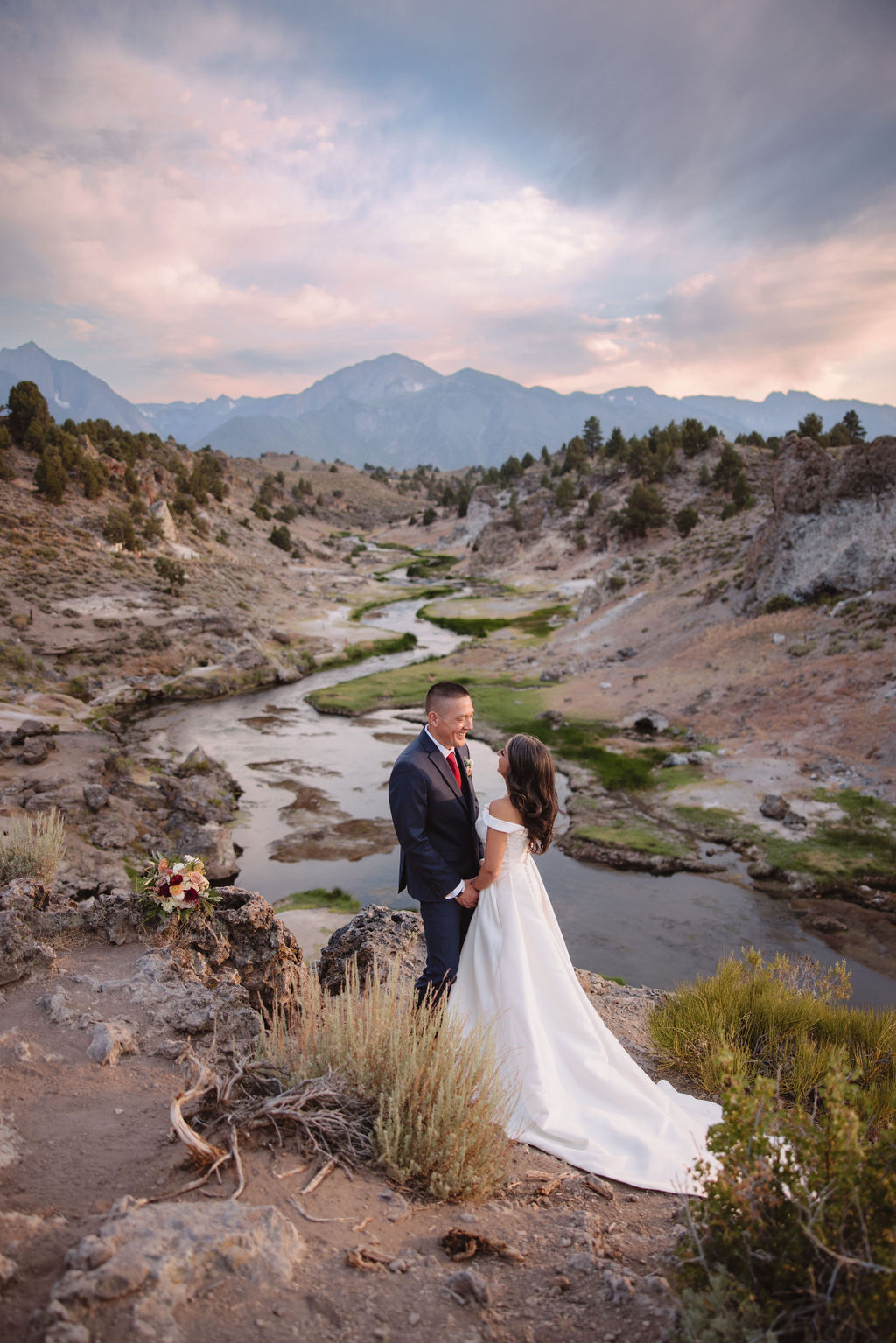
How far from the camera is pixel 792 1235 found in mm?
2434

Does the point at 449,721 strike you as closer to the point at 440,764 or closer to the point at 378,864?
the point at 440,764

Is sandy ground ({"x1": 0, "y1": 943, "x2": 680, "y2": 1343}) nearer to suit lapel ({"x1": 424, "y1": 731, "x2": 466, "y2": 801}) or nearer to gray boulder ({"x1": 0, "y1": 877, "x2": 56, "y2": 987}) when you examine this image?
gray boulder ({"x1": 0, "y1": 877, "x2": 56, "y2": 987})

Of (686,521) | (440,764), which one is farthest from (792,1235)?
(686,521)

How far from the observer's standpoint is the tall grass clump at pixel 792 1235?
219 cm

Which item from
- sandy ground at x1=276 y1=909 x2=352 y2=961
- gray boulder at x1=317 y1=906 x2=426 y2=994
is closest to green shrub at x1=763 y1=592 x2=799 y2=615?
sandy ground at x1=276 y1=909 x2=352 y2=961

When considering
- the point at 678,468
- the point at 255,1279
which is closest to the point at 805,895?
the point at 255,1279

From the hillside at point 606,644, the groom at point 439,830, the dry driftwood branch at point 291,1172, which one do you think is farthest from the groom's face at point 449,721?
the hillside at point 606,644

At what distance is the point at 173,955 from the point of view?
5.86 m

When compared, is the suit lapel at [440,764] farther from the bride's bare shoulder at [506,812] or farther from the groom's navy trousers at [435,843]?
the bride's bare shoulder at [506,812]

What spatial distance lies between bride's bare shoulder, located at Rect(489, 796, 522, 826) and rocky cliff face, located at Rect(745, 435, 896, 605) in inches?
950

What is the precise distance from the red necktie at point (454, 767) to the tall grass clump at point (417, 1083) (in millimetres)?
1507

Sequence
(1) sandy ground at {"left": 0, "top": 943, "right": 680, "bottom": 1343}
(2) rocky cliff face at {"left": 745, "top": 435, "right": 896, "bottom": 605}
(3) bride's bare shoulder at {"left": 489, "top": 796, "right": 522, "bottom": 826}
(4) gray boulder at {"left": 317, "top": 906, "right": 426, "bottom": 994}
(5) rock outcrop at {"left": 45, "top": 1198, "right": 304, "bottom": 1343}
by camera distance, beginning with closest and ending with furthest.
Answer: (5) rock outcrop at {"left": 45, "top": 1198, "right": 304, "bottom": 1343}
(1) sandy ground at {"left": 0, "top": 943, "right": 680, "bottom": 1343}
(3) bride's bare shoulder at {"left": 489, "top": 796, "right": 522, "bottom": 826}
(4) gray boulder at {"left": 317, "top": 906, "right": 426, "bottom": 994}
(2) rocky cliff face at {"left": 745, "top": 435, "right": 896, "bottom": 605}

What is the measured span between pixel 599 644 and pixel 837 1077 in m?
31.7

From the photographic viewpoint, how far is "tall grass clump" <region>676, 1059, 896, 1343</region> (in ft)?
7.17
